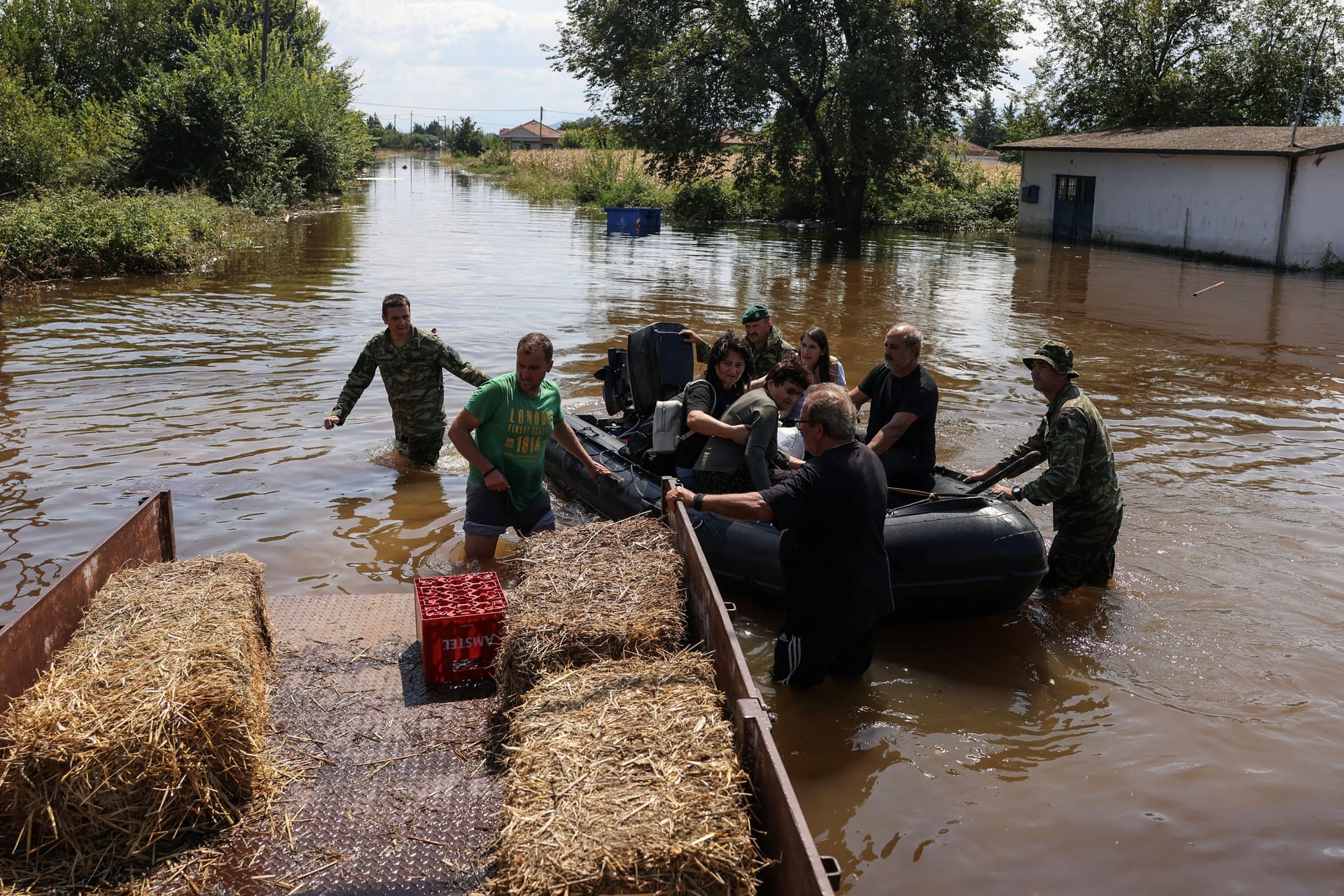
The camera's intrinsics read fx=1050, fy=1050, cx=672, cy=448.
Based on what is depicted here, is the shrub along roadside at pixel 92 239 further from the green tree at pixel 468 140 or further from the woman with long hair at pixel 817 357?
the green tree at pixel 468 140

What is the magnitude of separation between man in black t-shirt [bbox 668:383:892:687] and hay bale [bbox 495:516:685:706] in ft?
1.28

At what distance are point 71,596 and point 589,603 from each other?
219 centimetres

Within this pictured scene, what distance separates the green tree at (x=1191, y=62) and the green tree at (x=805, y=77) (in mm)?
9076

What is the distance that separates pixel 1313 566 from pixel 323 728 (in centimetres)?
702

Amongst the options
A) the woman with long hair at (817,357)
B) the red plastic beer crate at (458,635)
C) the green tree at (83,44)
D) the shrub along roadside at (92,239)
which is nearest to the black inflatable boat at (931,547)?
the woman with long hair at (817,357)

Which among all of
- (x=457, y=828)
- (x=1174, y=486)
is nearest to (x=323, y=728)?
(x=457, y=828)

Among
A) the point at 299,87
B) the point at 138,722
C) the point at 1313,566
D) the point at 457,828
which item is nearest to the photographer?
the point at 138,722

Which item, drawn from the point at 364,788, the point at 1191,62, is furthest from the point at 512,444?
the point at 1191,62

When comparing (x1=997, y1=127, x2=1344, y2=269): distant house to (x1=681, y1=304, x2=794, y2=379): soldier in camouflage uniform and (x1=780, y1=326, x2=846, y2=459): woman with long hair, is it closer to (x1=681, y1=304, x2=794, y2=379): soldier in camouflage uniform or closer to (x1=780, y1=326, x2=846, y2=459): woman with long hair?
(x1=681, y1=304, x2=794, y2=379): soldier in camouflage uniform

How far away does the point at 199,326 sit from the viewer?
15.8 metres

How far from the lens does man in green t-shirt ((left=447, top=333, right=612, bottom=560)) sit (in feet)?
20.9

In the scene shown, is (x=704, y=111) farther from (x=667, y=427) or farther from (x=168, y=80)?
(x=667, y=427)

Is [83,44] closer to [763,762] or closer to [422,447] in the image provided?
[422,447]

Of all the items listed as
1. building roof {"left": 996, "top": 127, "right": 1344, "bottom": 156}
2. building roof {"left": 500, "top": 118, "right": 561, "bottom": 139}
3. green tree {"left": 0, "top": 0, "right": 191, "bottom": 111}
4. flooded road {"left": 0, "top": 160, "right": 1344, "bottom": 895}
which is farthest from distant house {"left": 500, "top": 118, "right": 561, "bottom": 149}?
flooded road {"left": 0, "top": 160, "right": 1344, "bottom": 895}
